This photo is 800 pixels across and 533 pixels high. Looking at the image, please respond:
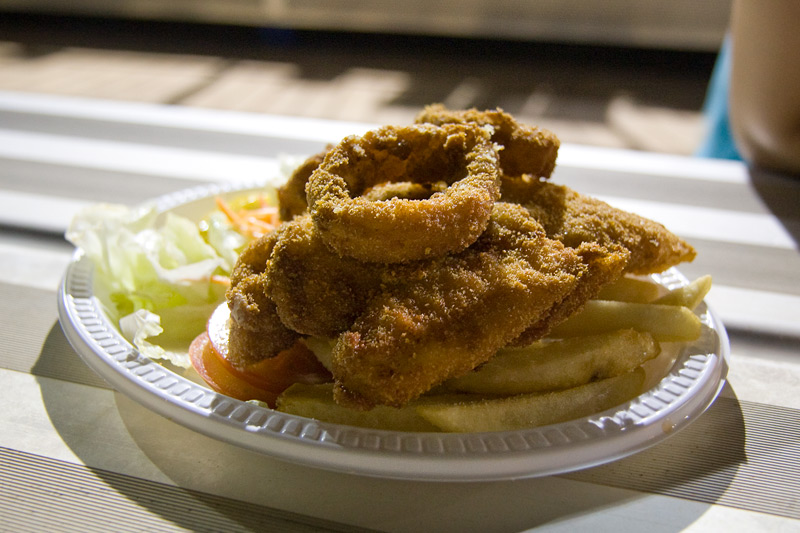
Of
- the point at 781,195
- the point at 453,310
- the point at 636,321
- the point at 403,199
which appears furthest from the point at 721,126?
the point at 453,310

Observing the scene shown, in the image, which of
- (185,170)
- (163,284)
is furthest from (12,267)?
(185,170)

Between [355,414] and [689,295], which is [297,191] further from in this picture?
[689,295]

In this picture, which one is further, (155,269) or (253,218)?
(253,218)

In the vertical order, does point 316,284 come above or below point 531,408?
above

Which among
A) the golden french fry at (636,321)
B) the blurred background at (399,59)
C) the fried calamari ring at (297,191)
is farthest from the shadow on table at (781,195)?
the blurred background at (399,59)

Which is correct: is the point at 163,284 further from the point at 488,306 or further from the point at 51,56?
the point at 51,56

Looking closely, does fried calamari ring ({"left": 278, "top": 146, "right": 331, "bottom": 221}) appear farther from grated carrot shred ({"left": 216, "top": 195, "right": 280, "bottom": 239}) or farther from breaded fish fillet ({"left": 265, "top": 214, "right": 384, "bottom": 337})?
breaded fish fillet ({"left": 265, "top": 214, "right": 384, "bottom": 337})
